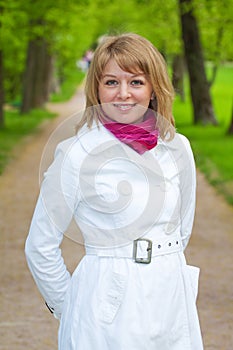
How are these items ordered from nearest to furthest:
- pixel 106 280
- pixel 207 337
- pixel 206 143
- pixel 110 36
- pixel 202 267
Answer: pixel 106 280 < pixel 110 36 < pixel 207 337 < pixel 202 267 < pixel 206 143

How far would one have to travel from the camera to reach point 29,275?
327 inches

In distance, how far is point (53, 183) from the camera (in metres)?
3.11

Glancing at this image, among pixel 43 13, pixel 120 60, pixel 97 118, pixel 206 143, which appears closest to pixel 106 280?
pixel 97 118

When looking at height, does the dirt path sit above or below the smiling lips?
below

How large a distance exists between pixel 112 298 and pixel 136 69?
80cm

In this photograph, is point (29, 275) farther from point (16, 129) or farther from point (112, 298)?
point (16, 129)

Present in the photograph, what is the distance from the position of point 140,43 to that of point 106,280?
2.78ft

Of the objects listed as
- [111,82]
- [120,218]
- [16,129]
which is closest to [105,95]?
[111,82]

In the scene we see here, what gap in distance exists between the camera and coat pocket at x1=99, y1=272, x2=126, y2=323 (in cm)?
308

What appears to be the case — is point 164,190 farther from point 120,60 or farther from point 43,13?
point 43,13

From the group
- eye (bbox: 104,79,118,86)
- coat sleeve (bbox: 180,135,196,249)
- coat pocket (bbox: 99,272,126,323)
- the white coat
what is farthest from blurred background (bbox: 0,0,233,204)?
coat pocket (bbox: 99,272,126,323)

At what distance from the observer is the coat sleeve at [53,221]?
311cm

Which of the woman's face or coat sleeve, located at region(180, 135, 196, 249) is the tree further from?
the woman's face

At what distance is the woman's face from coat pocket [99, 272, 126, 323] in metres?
0.55
